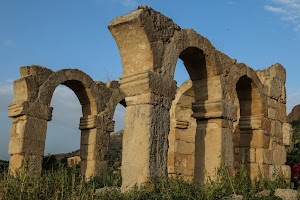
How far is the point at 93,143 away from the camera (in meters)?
11.6

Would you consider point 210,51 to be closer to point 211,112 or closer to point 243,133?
point 211,112

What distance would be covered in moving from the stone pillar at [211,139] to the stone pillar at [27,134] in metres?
4.59

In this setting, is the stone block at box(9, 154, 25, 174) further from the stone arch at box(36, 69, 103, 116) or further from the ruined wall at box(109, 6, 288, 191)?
the ruined wall at box(109, 6, 288, 191)

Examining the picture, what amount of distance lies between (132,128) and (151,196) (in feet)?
4.13

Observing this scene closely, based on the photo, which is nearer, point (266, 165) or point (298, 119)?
point (266, 165)

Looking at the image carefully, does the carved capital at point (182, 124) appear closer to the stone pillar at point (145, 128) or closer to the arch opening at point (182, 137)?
the arch opening at point (182, 137)

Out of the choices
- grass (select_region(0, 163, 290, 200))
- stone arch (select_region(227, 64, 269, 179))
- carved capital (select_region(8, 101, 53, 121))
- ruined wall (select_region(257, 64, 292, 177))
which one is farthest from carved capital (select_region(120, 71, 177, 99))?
carved capital (select_region(8, 101, 53, 121))

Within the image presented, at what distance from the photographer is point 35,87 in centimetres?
1042

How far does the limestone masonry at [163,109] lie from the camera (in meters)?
5.86

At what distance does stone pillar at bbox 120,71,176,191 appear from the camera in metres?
5.66

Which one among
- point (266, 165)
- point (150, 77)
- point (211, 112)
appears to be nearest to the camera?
point (150, 77)

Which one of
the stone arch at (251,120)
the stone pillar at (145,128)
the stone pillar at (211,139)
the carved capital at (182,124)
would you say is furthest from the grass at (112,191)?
the carved capital at (182,124)

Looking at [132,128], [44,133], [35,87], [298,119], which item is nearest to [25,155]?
[44,133]

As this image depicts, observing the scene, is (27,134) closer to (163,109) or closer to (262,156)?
(163,109)
